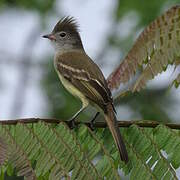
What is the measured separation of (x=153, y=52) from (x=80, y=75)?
1509 millimetres

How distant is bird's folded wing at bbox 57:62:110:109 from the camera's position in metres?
4.21

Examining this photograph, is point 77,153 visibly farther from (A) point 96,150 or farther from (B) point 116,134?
(B) point 116,134

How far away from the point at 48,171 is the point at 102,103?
49.7 inches

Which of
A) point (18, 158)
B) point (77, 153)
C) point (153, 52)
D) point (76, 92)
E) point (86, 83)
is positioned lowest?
point (76, 92)

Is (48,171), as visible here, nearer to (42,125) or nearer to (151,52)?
(42,125)

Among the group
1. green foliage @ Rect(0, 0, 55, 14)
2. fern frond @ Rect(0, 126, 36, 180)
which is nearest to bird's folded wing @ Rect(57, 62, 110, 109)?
fern frond @ Rect(0, 126, 36, 180)

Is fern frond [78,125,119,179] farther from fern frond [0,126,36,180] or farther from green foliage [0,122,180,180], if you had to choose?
fern frond [0,126,36,180]

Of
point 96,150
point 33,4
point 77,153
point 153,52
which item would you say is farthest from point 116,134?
point 33,4

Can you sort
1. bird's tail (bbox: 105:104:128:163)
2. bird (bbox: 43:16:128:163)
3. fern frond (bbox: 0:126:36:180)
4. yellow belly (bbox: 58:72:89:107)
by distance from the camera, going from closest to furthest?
fern frond (bbox: 0:126:36:180)
bird's tail (bbox: 105:104:128:163)
bird (bbox: 43:16:128:163)
yellow belly (bbox: 58:72:89:107)

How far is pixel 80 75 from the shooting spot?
475 centimetres

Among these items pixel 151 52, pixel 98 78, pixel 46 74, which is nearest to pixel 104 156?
Answer: pixel 151 52

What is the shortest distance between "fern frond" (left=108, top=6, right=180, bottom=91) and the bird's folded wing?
825 millimetres

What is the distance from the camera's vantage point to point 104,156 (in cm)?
300

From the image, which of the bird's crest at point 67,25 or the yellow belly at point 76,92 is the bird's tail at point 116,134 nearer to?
the yellow belly at point 76,92
